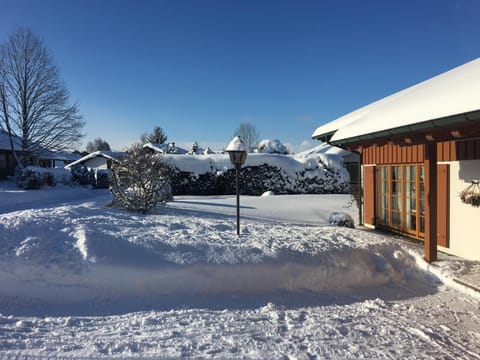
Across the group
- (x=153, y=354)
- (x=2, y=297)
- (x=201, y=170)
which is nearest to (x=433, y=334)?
(x=153, y=354)

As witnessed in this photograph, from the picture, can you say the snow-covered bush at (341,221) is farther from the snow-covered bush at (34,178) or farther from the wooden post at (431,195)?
the snow-covered bush at (34,178)

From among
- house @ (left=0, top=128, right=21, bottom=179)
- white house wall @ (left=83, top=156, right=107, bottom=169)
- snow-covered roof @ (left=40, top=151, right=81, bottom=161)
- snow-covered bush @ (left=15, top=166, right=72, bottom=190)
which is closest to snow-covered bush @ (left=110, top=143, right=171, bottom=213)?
snow-covered bush @ (left=15, top=166, right=72, bottom=190)

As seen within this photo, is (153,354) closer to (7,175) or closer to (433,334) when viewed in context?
(433,334)

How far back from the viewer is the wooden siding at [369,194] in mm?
8953

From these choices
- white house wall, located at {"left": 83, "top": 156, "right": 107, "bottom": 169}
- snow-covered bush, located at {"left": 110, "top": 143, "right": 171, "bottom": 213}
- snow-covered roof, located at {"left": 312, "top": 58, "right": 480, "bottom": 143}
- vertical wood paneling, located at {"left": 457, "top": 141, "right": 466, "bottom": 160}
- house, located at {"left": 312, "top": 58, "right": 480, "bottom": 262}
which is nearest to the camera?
snow-covered roof, located at {"left": 312, "top": 58, "right": 480, "bottom": 143}

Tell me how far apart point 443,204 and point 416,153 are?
4.33 feet

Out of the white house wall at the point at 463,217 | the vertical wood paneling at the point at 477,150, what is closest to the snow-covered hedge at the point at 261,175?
the white house wall at the point at 463,217

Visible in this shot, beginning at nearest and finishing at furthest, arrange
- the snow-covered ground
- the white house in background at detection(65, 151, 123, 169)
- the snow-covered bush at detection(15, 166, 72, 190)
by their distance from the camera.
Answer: the snow-covered ground < the snow-covered bush at detection(15, 166, 72, 190) < the white house in background at detection(65, 151, 123, 169)

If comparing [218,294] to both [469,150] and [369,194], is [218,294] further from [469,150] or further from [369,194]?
[369,194]

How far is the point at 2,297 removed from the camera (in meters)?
4.50

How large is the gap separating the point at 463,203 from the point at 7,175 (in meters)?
30.2

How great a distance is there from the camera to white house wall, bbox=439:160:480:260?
5.69 metres

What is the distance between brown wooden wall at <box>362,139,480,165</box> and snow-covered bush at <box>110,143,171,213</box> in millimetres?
5944

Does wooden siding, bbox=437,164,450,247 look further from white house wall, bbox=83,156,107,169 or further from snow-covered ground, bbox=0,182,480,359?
white house wall, bbox=83,156,107,169
